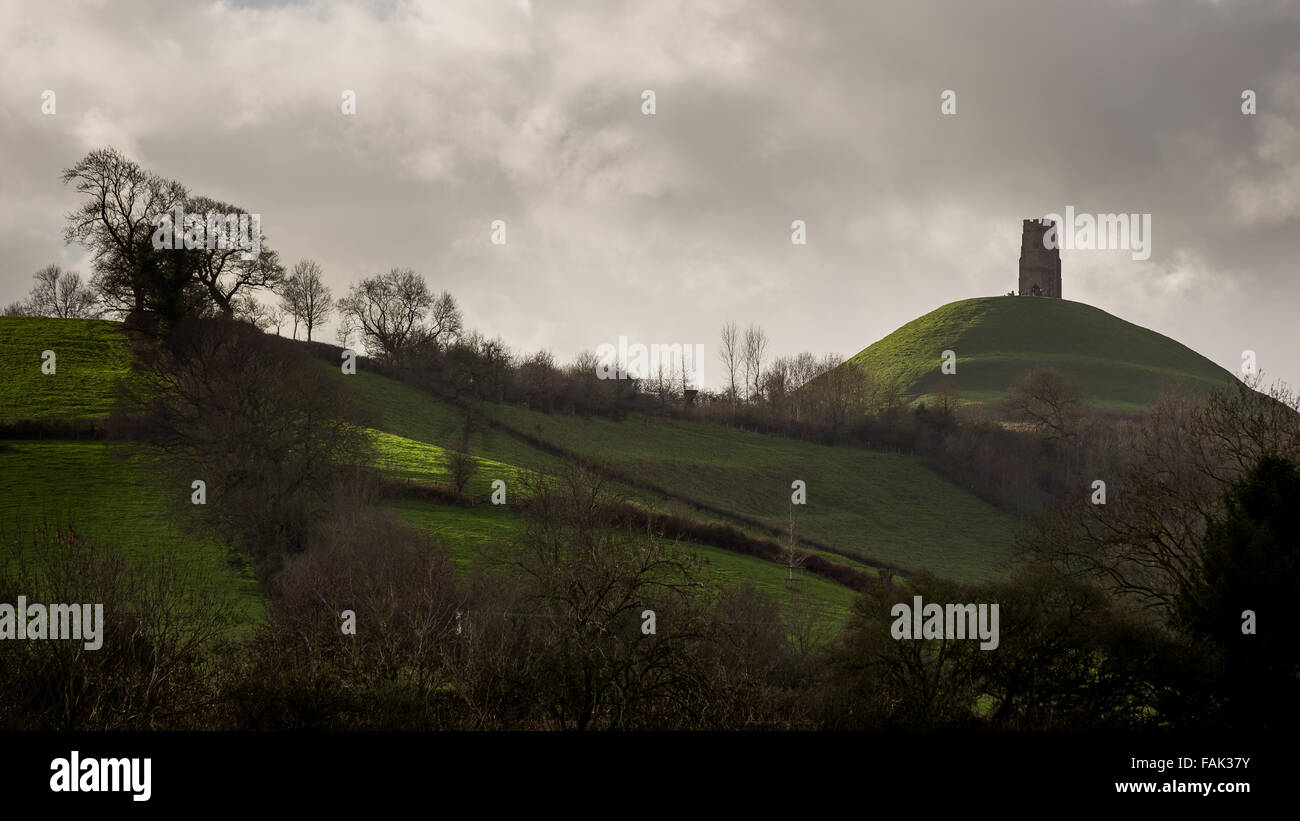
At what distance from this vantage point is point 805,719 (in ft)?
83.8

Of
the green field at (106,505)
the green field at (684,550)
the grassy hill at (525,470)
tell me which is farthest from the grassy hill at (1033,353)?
the green field at (106,505)

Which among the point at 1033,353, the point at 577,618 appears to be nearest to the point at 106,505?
the point at 577,618

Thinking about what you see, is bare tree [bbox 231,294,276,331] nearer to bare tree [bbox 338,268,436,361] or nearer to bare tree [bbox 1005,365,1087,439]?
bare tree [bbox 338,268,436,361]

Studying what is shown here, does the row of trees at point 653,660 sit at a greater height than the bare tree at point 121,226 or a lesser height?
lesser

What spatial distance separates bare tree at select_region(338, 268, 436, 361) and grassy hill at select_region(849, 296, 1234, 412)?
74309 mm

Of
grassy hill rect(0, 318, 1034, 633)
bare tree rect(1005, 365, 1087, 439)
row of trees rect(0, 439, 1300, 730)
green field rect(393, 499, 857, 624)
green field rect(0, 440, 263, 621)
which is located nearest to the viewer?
row of trees rect(0, 439, 1300, 730)

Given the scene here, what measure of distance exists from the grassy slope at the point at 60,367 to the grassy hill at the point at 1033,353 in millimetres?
102443

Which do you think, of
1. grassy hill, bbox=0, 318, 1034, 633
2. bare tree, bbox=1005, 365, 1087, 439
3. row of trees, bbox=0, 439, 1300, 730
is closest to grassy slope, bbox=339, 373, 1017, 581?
grassy hill, bbox=0, 318, 1034, 633

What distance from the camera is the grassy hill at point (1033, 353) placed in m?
144

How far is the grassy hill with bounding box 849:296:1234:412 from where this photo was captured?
144250mm

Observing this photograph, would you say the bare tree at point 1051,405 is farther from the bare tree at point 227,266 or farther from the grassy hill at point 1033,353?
the bare tree at point 227,266

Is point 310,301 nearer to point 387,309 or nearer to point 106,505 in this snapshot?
point 387,309

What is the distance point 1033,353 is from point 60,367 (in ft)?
450
